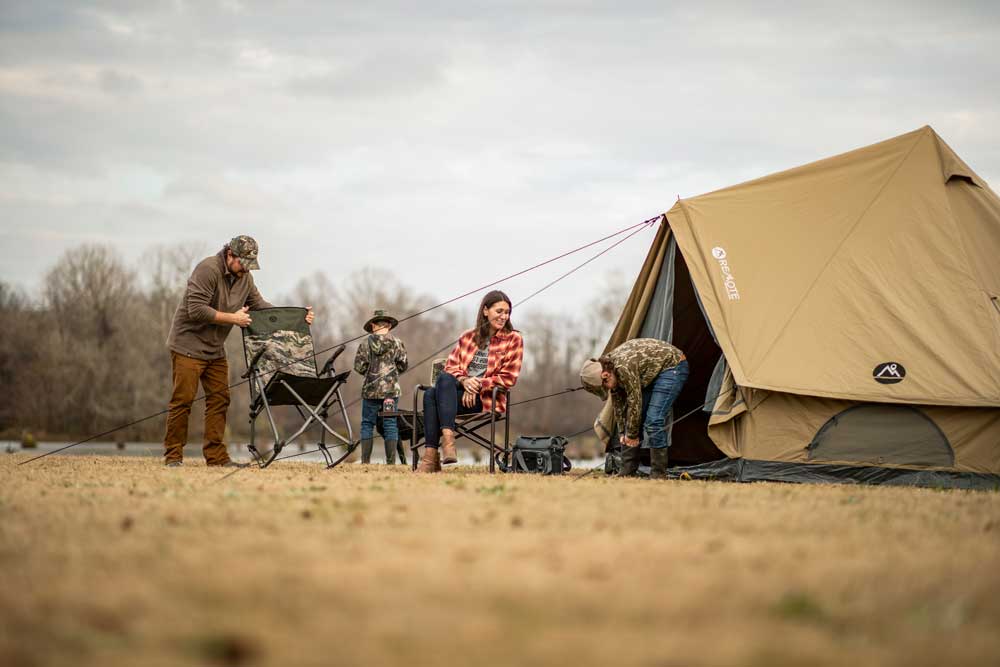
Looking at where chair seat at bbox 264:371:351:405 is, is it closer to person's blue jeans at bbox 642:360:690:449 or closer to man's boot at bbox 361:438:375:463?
man's boot at bbox 361:438:375:463

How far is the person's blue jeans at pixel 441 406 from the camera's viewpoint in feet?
21.9

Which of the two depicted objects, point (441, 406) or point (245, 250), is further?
point (245, 250)

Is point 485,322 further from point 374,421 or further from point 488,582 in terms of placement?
point 488,582

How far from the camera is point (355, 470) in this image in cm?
684

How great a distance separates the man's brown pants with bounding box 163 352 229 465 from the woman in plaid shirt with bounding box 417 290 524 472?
60.5 inches

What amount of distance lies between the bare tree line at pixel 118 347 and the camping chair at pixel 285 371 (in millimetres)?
19479

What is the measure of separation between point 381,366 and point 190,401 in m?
1.94

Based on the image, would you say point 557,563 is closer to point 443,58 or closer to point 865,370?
point 865,370

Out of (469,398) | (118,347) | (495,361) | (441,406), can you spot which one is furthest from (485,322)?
(118,347)

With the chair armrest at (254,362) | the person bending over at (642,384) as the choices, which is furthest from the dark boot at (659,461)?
the chair armrest at (254,362)

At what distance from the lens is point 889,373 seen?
6.00 metres

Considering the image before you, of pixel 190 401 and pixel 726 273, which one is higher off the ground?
pixel 726 273

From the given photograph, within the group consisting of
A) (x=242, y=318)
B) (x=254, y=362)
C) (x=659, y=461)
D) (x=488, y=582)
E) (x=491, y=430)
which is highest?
(x=242, y=318)

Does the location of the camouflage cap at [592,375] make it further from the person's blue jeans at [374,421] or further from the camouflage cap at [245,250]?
the camouflage cap at [245,250]
